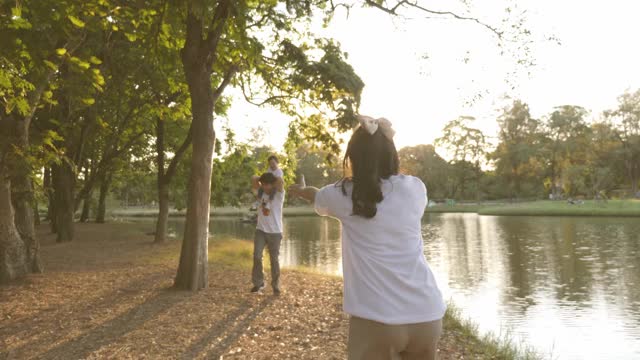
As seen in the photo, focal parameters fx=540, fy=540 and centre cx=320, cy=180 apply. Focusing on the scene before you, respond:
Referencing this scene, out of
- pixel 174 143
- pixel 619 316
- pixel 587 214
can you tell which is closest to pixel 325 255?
pixel 174 143

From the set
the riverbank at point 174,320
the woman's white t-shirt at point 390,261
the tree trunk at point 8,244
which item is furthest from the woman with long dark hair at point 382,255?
the tree trunk at point 8,244

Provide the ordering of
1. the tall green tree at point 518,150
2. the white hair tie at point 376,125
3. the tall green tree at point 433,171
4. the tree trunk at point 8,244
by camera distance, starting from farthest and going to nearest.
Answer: the tall green tree at point 433,171
the tall green tree at point 518,150
the tree trunk at point 8,244
the white hair tie at point 376,125

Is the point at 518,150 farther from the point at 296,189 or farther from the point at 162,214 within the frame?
the point at 296,189

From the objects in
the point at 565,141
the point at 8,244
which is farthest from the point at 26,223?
the point at 565,141

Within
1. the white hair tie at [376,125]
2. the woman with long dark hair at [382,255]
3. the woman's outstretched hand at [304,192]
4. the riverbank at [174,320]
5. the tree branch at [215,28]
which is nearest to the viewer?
the woman with long dark hair at [382,255]

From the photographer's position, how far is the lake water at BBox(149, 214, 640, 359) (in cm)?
990

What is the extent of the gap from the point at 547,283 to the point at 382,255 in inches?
568

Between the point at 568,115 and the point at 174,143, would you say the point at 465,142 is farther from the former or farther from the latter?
the point at 174,143

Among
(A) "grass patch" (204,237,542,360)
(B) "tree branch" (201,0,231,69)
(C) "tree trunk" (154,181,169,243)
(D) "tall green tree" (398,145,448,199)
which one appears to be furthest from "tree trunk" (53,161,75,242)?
(D) "tall green tree" (398,145,448,199)

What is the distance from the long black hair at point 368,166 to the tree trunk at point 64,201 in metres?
18.6

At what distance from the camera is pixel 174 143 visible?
22.7 m

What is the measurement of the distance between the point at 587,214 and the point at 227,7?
46.3m

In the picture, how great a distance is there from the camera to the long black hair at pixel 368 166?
8.04 feet

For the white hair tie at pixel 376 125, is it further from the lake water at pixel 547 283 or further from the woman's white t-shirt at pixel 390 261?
the lake water at pixel 547 283
